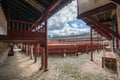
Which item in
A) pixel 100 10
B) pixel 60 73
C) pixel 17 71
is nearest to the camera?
pixel 100 10

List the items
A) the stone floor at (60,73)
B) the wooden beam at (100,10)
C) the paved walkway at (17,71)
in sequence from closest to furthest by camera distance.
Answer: the wooden beam at (100,10) < the stone floor at (60,73) < the paved walkway at (17,71)

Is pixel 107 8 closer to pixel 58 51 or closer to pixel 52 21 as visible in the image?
pixel 58 51

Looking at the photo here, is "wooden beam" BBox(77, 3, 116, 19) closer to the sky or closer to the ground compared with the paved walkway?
closer to the sky

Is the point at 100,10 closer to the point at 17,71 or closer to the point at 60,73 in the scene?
the point at 60,73

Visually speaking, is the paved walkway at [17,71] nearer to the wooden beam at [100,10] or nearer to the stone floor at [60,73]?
the stone floor at [60,73]

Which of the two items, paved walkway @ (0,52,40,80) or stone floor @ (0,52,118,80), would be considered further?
paved walkway @ (0,52,40,80)

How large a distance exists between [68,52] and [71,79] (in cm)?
678

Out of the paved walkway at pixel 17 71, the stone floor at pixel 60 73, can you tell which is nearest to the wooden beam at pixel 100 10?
the stone floor at pixel 60 73

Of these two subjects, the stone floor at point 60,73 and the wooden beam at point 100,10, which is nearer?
the wooden beam at point 100,10

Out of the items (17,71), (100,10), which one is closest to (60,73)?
(17,71)

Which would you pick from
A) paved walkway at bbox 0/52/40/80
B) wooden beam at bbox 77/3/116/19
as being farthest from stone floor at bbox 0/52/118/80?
wooden beam at bbox 77/3/116/19

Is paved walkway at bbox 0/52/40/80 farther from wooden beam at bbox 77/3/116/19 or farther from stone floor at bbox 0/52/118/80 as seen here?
wooden beam at bbox 77/3/116/19

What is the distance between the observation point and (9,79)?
15.9ft

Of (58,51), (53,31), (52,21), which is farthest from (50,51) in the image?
(52,21)
